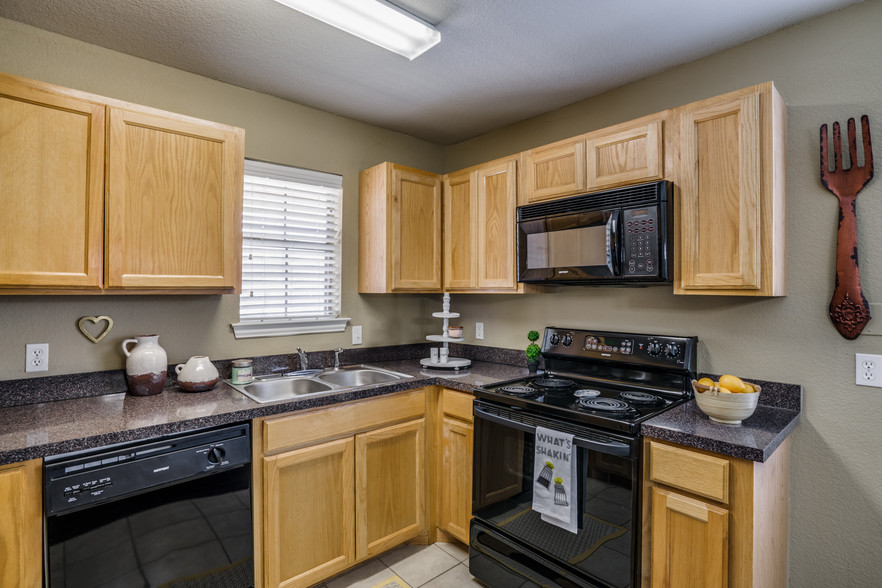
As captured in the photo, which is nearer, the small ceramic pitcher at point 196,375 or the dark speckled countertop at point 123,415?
the dark speckled countertop at point 123,415

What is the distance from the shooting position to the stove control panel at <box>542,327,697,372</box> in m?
2.09

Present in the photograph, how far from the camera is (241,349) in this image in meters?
2.46

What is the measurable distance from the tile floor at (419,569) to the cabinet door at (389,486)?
111 mm

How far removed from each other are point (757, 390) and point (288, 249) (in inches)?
93.7

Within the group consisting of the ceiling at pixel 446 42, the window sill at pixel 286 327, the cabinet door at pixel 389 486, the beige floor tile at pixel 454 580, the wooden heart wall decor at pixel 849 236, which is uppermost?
the ceiling at pixel 446 42

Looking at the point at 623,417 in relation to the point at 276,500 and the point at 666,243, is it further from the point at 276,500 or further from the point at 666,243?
the point at 276,500

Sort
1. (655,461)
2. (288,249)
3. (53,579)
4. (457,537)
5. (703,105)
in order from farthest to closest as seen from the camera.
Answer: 1. (288,249)
2. (457,537)
3. (703,105)
4. (655,461)
5. (53,579)

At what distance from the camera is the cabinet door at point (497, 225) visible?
254 cm

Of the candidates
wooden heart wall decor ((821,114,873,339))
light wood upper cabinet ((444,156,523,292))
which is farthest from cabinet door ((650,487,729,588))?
light wood upper cabinet ((444,156,523,292))

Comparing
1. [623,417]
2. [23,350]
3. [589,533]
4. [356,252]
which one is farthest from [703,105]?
[23,350]

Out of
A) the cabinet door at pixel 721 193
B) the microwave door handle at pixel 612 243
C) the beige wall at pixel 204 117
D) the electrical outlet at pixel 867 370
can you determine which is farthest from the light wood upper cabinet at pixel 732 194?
the beige wall at pixel 204 117

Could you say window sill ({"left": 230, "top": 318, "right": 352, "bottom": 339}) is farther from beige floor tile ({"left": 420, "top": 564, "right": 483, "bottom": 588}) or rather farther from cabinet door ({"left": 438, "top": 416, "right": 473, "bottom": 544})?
beige floor tile ({"left": 420, "top": 564, "right": 483, "bottom": 588})

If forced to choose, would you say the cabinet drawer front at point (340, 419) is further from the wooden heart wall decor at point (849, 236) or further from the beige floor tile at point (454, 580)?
the wooden heart wall decor at point (849, 236)

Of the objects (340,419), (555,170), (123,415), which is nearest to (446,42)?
(555,170)
